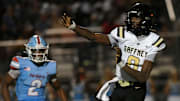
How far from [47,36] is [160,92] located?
9.62ft

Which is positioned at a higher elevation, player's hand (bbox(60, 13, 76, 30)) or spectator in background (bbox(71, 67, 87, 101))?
player's hand (bbox(60, 13, 76, 30))

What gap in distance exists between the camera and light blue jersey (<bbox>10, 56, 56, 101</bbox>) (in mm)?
6494

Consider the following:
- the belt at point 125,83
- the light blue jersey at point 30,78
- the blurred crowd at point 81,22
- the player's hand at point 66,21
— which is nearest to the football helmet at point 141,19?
the belt at point 125,83

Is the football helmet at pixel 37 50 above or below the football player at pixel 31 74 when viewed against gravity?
above

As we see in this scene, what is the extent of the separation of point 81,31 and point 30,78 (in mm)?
1492

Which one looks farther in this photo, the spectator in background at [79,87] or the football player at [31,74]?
the spectator in background at [79,87]

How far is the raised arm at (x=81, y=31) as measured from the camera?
5160 mm

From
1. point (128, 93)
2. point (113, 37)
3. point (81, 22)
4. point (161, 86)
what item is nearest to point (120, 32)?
point (113, 37)

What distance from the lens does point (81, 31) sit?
5.37 metres

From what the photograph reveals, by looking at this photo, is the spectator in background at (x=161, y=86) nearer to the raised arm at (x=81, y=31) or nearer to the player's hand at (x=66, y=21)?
the raised arm at (x=81, y=31)

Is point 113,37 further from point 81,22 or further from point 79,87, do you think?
point 81,22

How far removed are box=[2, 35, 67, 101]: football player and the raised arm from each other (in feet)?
3.87

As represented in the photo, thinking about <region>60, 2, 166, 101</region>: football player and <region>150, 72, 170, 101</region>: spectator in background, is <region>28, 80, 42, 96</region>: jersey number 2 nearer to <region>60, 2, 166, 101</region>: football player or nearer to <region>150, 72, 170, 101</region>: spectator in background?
<region>60, 2, 166, 101</region>: football player

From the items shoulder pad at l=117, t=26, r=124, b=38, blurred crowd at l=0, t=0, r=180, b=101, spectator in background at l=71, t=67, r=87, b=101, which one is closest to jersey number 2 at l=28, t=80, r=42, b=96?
shoulder pad at l=117, t=26, r=124, b=38
